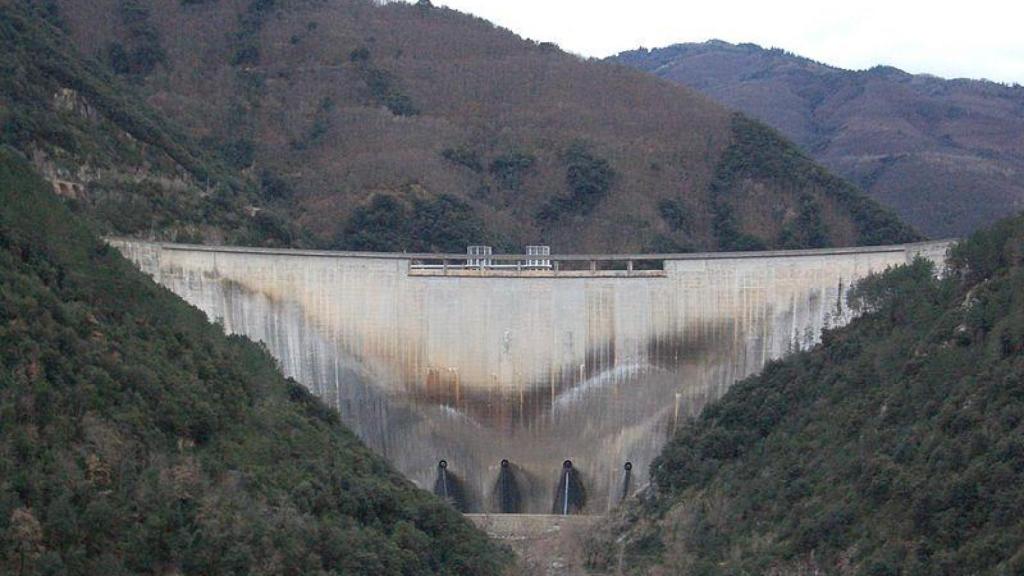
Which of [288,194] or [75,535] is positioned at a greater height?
[288,194]

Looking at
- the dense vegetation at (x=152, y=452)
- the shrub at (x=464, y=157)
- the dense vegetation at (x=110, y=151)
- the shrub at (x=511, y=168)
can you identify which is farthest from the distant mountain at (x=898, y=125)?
the dense vegetation at (x=152, y=452)

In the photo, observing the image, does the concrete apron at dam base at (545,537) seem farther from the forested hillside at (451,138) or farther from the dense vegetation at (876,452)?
the forested hillside at (451,138)

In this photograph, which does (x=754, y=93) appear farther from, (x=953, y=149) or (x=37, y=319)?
(x=37, y=319)

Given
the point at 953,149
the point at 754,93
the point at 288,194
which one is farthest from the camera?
the point at 754,93

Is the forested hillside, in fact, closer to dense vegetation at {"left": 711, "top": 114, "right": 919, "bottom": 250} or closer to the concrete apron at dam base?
dense vegetation at {"left": 711, "top": 114, "right": 919, "bottom": 250}

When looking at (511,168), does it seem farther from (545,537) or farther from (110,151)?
(545,537)

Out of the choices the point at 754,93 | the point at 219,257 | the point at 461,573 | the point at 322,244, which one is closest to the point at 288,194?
the point at 322,244

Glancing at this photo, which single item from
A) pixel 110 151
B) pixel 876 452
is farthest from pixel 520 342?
pixel 876 452
